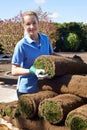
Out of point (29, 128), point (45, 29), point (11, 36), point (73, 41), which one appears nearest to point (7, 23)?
point (11, 36)

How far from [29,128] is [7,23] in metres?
10.8

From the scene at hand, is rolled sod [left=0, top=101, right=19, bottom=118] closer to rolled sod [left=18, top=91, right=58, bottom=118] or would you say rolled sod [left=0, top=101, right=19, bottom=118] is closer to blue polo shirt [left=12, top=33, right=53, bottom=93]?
rolled sod [left=18, top=91, right=58, bottom=118]

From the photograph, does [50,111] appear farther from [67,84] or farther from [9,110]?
[9,110]

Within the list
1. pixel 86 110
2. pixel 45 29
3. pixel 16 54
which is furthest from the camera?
pixel 45 29

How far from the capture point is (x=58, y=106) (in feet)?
12.5

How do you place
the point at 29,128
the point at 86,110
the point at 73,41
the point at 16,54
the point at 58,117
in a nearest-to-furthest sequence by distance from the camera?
the point at 86,110 → the point at 58,117 → the point at 16,54 → the point at 29,128 → the point at 73,41

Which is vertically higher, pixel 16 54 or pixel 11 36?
pixel 16 54

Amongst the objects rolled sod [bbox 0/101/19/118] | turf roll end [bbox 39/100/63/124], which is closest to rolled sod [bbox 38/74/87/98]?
turf roll end [bbox 39/100/63/124]

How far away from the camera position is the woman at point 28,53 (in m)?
4.13

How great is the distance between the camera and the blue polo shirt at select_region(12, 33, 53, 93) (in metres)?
→ 4.14

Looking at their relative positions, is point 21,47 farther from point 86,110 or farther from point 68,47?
point 68,47

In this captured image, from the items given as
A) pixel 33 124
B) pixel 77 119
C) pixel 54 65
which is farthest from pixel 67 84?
pixel 33 124

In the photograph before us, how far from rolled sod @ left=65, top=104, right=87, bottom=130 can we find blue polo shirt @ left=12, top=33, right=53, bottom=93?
779 mm

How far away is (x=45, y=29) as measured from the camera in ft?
46.9
